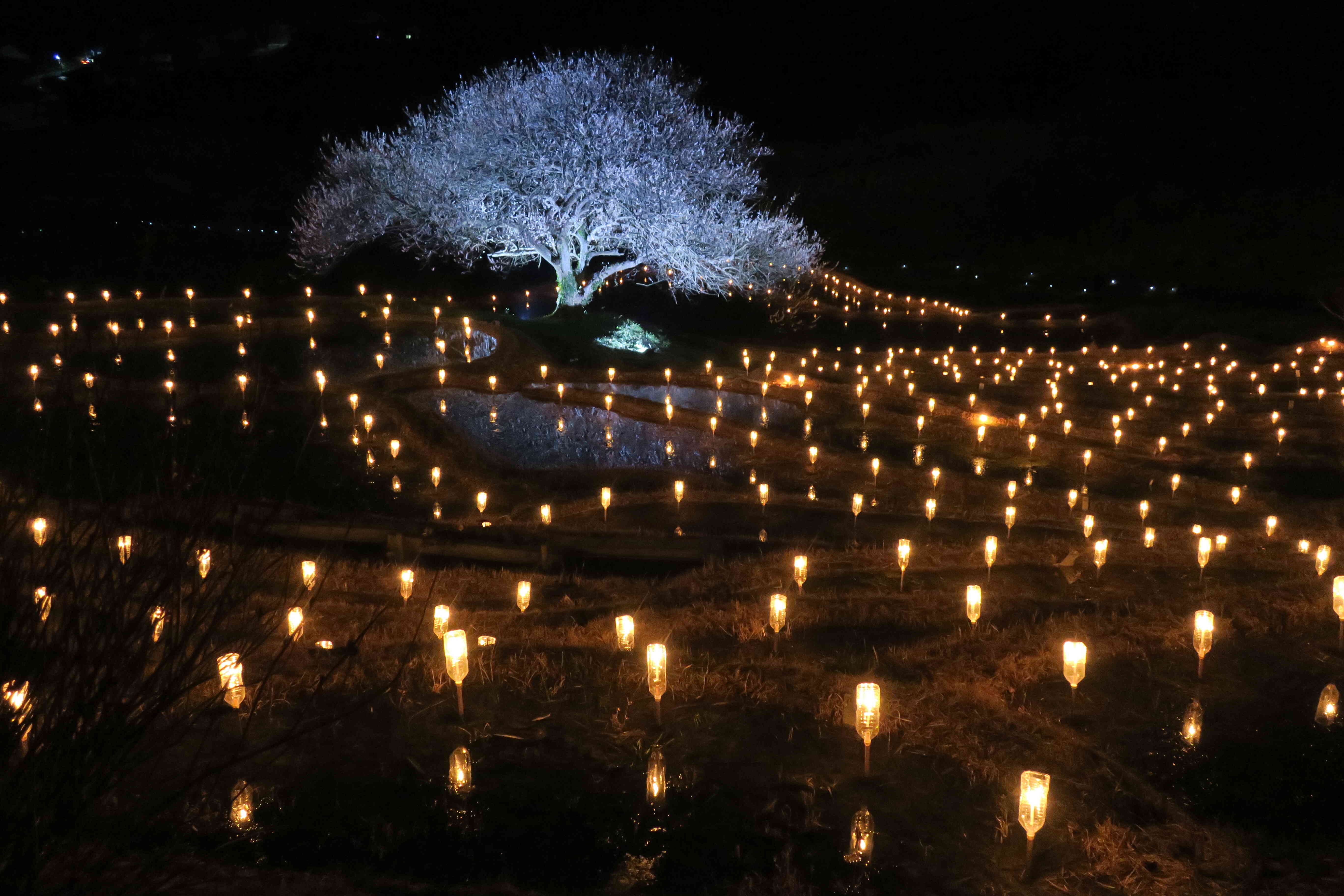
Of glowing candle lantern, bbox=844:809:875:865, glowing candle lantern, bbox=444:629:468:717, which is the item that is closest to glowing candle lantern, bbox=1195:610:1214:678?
glowing candle lantern, bbox=844:809:875:865

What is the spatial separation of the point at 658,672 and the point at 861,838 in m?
1.68

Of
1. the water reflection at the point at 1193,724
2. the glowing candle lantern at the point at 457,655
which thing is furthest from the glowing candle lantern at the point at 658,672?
the water reflection at the point at 1193,724

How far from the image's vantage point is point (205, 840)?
17.1 ft

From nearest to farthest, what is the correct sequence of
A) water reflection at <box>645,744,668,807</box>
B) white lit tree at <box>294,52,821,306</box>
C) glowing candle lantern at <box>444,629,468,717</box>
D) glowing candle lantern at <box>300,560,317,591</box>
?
water reflection at <box>645,744,668,807</box>, glowing candle lantern at <box>444,629,468,717</box>, glowing candle lantern at <box>300,560,317,591</box>, white lit tree at <box>294,52,821,306</box>

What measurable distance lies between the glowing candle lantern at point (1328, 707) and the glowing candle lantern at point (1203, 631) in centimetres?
77

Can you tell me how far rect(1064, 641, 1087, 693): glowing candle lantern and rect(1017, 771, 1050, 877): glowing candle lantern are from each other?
1.70 meters

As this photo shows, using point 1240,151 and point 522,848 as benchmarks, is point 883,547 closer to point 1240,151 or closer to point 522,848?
point 522,848

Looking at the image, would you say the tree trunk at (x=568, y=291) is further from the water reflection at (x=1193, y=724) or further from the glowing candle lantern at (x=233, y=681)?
the water reflection at (x=1193, y=724)

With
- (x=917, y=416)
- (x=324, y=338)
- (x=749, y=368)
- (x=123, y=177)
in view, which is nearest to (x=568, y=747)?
(x=917, y=416)

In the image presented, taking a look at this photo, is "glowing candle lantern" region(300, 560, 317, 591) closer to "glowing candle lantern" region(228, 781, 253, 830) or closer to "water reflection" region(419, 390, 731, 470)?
"glowing candle lantern" region(228, 781, 253, 830)

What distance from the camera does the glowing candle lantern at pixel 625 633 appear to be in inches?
300

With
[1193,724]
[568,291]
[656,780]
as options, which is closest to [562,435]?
[568,291]

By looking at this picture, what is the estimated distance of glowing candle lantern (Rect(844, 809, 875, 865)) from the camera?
5.35 metres

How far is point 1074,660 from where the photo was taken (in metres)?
6.64
